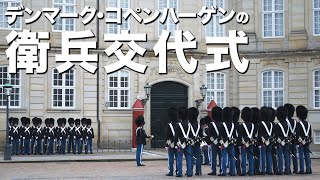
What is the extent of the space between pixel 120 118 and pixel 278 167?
13359 millimetres

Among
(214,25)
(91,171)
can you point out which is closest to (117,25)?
(214,25)

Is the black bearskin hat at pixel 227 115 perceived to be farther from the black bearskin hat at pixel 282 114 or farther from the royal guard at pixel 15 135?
the royal guard at pixel 15 135

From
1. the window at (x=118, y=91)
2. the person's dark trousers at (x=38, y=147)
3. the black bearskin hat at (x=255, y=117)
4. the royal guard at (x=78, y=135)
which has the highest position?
the window at (x=118, y=91)

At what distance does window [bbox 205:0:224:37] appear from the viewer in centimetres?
3384

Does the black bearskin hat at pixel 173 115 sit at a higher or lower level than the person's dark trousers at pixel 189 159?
higher

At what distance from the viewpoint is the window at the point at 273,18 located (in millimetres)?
33031

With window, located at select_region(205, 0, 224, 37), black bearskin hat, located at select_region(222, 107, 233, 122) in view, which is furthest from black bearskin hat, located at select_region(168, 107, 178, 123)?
window, located at select_region(205, 0, 224, 37)

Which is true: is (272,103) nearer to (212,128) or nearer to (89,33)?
(89,33)

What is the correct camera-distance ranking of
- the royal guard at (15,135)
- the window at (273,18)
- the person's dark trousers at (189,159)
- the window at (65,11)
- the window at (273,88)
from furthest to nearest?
the window at (273,18) < the window at (273,88) < the window at (65,11) < the royal guard at (15,135) < the person's dark trousers at (189,159)

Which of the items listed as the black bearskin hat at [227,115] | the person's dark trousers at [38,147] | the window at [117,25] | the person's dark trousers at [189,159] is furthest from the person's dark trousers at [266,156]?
the window at [117,25]

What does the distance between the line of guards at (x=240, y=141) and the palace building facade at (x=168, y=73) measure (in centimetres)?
1231

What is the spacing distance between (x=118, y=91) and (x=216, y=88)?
483 centimetres

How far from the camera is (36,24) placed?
31125mm

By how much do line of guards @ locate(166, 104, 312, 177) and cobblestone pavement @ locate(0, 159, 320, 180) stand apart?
0.52 meters
